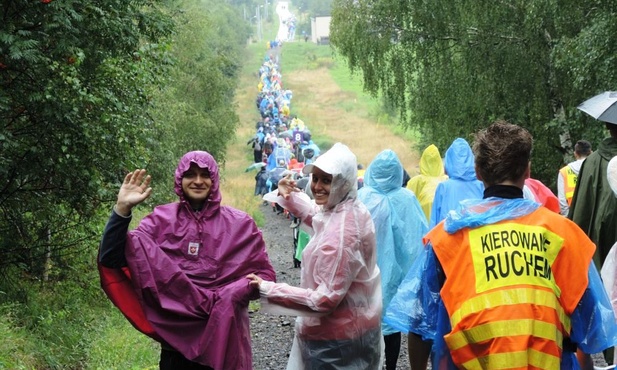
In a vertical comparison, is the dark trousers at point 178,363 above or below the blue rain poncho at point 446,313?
below

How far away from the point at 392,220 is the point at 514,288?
426cm

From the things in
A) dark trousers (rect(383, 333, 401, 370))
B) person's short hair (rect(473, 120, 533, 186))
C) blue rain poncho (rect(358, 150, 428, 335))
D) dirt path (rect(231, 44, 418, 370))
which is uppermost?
person's short hair (rect(473, 120, 533, 186))

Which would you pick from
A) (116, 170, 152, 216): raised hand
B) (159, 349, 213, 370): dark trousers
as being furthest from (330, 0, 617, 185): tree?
(116, 170, 152, 216): raised hand

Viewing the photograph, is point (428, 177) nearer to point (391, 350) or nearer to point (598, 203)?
point (391, 350)

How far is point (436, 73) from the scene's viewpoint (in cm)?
2244

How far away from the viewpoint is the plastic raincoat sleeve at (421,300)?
154 inches

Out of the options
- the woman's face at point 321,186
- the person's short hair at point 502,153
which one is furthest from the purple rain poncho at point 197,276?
the person's short hair at point 502,153

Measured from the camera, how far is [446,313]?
12.7 ft

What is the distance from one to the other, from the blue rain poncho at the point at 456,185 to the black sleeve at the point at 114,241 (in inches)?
158

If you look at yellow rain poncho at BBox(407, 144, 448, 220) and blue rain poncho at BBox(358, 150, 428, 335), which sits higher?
blue rain poncho at BBox(358, 150, 428, 335)

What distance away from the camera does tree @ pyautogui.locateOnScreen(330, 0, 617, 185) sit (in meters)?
19.8

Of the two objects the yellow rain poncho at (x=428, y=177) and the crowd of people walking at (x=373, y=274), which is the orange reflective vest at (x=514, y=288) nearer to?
the crowd of people walking at (x=373, y=274)

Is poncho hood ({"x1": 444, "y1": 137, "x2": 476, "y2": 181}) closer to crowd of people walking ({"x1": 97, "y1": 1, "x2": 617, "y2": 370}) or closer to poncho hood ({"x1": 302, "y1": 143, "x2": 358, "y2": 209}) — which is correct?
crowd of people walking ({"x1": 97, "y1": 1, "x2": 617, "y2": 370})

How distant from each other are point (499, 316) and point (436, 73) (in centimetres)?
1916
